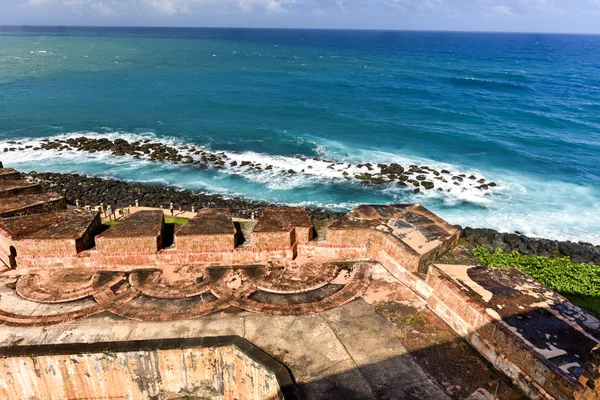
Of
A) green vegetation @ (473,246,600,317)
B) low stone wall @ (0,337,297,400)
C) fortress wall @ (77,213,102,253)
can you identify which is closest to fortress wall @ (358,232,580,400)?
low stone wall @ (0,337,297,400)

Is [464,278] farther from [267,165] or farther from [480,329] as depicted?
[267,165]

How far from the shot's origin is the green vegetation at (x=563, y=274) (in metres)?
16.0

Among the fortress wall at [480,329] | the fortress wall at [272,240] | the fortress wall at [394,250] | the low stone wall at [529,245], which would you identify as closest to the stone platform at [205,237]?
the fortress wall at [272,240]

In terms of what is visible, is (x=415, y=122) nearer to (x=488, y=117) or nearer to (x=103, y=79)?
(x=488, y=117)

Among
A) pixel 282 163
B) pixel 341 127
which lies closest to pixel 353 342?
pixel 282 163

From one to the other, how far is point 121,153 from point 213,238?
29.5 m

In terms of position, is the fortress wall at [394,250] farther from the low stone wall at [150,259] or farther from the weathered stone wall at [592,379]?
the weathered stone wall at [592,379]

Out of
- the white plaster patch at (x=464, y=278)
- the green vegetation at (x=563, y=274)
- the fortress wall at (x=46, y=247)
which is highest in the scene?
the white plaster patch at (x=464, y=278)

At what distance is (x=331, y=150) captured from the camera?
3947 cm

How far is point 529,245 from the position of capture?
75.1 feet

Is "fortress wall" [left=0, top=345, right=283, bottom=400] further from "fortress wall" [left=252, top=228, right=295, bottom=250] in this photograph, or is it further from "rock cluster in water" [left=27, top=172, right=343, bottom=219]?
"rock cluster in water" [left=27, top=172, right=343, bottom=219]

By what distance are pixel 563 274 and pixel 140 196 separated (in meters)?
24.8

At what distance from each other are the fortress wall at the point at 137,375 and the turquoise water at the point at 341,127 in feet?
68.3

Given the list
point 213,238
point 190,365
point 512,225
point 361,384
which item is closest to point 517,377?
point 361,384
